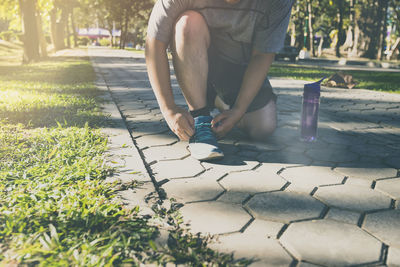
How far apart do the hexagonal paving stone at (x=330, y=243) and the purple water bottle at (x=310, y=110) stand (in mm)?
1265

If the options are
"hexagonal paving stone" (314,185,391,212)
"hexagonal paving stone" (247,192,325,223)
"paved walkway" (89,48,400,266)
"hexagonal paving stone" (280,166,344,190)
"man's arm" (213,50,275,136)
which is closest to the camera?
"paved walkway" (89,48,400,266)

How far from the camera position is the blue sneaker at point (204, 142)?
2.22m

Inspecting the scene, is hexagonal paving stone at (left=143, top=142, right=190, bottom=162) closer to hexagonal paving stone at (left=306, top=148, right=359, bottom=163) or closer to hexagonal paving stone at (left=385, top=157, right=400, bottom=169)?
hexagonal paving stone at (left=306, top=148, right=359, bottom=163)

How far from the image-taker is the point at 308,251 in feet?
4.25

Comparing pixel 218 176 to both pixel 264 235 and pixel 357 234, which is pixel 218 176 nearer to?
pixel 264 235

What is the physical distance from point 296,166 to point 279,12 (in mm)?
1021

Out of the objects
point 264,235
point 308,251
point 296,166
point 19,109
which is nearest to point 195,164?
point 296,166

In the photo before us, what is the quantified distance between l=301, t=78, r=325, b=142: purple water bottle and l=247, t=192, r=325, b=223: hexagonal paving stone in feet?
3.33

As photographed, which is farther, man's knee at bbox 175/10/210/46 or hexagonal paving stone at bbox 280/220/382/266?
man's knee at bbox 175/10/210/46

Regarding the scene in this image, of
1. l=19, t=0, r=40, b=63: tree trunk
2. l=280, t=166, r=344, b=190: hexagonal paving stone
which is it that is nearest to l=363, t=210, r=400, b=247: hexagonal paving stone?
l=280, t=166, r=344, b=190: hexagonal paving stone

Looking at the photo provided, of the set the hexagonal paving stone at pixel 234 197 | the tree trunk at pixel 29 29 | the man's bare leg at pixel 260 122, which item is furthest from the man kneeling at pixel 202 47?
the tree trunk at pixel 29 29

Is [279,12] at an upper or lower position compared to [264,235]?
upper

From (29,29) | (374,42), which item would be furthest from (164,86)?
(374,42)

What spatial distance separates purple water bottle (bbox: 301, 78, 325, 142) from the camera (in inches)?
101
